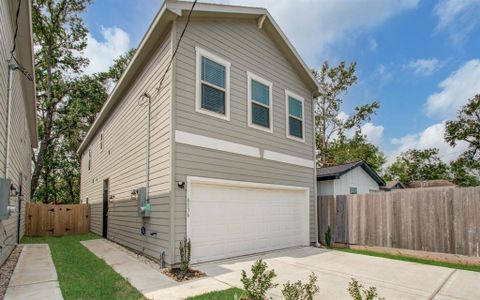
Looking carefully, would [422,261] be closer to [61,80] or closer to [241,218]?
[241,218]

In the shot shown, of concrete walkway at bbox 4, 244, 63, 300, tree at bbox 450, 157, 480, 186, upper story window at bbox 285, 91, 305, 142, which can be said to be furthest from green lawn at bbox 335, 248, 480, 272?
tree at bbox 450, 157, 480, 186

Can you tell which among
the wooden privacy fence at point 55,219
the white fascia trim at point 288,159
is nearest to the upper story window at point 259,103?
Answer: the white fascia trim at point 288,159

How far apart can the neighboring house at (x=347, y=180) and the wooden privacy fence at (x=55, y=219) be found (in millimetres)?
10848

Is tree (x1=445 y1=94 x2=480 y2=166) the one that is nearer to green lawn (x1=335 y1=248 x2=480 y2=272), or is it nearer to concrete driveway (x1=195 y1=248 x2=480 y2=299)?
green lawn (x1=335 y1=248 x2=480 y2=272)

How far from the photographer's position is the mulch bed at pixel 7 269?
4.74 m

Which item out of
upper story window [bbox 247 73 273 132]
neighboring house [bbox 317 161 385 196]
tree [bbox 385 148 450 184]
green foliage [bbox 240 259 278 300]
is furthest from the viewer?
tree [bbox 385 148 450 184]

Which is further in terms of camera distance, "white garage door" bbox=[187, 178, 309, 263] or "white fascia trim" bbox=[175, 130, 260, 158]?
"white garage door" bbox=[187, 178, 309, 263]

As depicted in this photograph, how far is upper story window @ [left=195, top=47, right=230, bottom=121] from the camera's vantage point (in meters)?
6.83

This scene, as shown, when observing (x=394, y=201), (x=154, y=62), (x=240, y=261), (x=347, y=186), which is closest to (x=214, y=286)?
(x=240, y=261)

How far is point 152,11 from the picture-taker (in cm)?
706

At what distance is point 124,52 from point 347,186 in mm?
20102

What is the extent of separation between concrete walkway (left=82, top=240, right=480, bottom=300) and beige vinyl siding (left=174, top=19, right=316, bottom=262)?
0.93 metres

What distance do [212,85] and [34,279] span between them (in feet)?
17.3

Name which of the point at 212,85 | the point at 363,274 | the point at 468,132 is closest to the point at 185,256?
the point at 363,274
